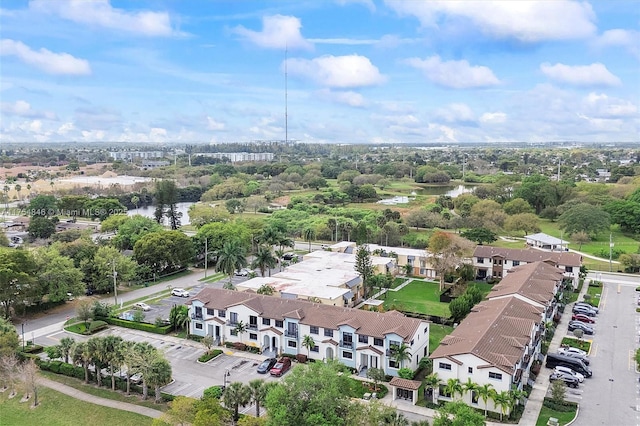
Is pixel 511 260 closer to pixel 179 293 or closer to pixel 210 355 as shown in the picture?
pixel 210 355

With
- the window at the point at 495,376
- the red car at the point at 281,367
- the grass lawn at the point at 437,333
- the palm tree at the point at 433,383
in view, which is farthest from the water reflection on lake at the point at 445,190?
the window at the point at 495,376

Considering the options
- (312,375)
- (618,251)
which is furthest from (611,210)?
(312,375)

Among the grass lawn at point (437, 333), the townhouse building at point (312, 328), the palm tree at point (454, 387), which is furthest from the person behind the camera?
the grass lawn at point (437, 333)

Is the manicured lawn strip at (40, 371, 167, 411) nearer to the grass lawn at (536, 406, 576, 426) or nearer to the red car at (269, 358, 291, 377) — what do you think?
the red car at (269, 358, 291, 377)

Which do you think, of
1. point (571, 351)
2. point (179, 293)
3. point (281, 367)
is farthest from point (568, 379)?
point (179, 293)

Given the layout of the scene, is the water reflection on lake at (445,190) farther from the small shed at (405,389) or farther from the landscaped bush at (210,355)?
the small shed at (405,389)

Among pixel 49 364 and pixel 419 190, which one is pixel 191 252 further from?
pixel 419 190
